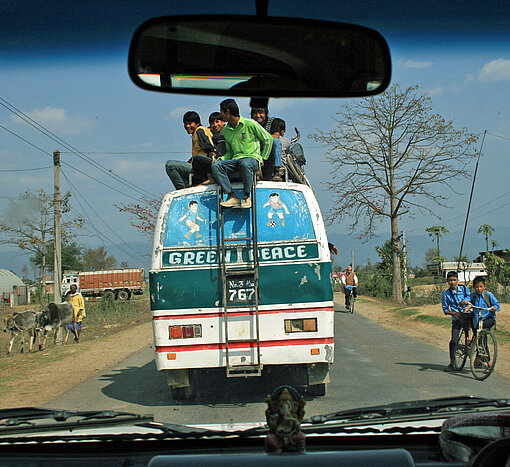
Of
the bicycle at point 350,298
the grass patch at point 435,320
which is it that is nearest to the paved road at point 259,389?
the grass patch at point 435,320

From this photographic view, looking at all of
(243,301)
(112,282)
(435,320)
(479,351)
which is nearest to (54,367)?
(243,301)

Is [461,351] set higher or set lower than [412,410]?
lower

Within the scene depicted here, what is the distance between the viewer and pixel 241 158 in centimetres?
787

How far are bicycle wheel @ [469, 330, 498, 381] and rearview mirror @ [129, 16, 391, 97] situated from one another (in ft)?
24.1

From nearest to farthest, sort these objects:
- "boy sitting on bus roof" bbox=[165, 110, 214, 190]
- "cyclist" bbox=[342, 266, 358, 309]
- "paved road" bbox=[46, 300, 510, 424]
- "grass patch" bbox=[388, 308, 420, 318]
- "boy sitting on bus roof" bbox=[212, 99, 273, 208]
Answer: "paved road" bbox=[46, 300, 510, 424] < "boy sitting on bus roof" bbox=[212, 99, 273, 208] < "boy sitting on bus roof" bbox=[165, 110, 214, 190] < "grass patch" bbox=[388, 308, 420, 318] < "cyclist" bbox=[342, 266, 358, 309]

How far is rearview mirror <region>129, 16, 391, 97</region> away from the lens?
296cm

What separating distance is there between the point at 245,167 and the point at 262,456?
5.60 meters

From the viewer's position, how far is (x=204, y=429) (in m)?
3.57

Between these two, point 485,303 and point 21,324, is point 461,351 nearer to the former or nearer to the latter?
point 485,303

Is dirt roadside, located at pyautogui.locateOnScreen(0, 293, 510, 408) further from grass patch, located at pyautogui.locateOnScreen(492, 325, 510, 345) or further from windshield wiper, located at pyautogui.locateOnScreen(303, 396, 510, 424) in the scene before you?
windshield wiper, located at pyautogui.locateOnScreen(303, 396, 510, 424)

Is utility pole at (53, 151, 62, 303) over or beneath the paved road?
over

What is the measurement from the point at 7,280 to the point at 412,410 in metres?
103

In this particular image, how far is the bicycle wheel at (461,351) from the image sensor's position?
412 inches

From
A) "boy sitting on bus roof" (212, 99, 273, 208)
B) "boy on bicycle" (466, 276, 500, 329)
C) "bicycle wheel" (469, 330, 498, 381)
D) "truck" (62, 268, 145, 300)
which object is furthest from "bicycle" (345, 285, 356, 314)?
"truck" (62, 268, 145, 300)
